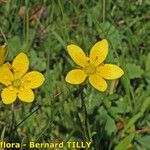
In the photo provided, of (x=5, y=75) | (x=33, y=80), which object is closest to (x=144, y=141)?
(x=33, y=80)

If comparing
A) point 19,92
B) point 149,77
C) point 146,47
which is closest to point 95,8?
point 146,47

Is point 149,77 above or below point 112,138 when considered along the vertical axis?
above

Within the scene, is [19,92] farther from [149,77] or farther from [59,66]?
[149,77]

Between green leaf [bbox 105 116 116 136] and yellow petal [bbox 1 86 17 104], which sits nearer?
yellow petal [bbox 1 86 17 104]

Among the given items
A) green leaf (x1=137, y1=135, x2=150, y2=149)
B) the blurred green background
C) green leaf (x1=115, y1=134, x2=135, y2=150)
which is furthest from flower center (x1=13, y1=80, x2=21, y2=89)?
green leaf (x1=137, y1=135, x2=150, y2=149)

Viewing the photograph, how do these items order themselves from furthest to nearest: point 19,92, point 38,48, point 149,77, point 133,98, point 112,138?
1. point 38,48
2. point 149,77
3. point 133,98
4. point 112,138
5. point 19,92

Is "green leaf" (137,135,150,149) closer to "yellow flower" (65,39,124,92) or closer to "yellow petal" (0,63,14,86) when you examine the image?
"yellow flower" (65,39,124,92)

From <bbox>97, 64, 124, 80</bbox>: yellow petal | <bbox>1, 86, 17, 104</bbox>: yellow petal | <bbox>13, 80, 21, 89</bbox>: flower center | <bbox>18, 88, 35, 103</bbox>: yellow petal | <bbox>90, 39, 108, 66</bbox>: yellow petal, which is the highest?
<bbox>90, 39, 108, 66</bbox>: yellow petal

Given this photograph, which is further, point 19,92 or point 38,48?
point 38,48
